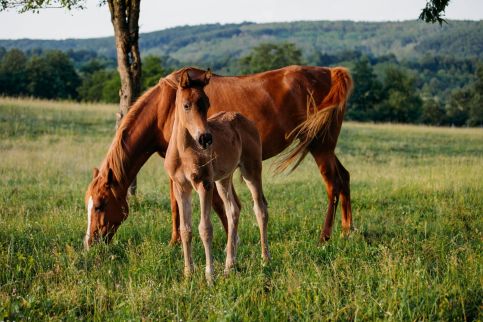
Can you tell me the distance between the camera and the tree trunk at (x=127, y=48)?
9.85m

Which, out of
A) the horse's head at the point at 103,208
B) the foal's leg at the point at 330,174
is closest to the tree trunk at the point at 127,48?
the horse's head at the point at 103,208

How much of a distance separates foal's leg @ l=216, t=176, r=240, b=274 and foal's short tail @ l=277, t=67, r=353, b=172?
1.94 meters

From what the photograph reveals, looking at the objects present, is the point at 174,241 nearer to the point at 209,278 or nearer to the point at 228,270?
the point at 228,270

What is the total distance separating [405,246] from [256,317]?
281 centimetres

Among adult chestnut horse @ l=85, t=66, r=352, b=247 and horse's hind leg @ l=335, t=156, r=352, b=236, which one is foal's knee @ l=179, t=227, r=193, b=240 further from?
horse's hind leg @ l=335, t=156, r=352, b=236

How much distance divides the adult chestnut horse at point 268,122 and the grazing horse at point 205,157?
1400mm

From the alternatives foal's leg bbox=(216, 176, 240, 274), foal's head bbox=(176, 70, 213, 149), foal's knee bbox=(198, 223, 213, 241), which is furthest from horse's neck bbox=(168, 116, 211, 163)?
foal's leg bbox=(216, 176, 240, 274)

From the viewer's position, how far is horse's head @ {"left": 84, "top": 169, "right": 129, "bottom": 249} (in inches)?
255

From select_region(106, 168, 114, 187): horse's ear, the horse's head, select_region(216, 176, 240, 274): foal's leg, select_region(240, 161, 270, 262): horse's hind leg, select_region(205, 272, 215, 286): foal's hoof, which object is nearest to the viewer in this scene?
select_region(205, 272, 215, 286): foal's hoof

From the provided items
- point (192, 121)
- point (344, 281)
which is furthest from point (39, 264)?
point (344, 281)

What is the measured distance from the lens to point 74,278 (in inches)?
196

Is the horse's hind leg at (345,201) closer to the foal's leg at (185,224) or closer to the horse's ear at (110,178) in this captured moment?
the foal's leg at (185,224)

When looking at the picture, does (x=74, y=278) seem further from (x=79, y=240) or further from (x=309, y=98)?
(x=309, y=98)

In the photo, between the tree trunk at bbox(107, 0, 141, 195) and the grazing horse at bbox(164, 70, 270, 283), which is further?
the tree trunk at bbox(107, 0, 141, 195)
